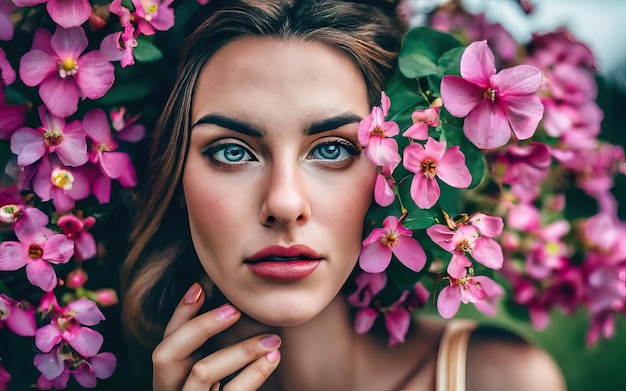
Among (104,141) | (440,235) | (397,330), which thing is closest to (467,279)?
(440,235)

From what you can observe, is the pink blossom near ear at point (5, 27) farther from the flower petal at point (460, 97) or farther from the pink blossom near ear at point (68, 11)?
the flower petal at point (460, 97)

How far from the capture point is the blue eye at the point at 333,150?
98 cm

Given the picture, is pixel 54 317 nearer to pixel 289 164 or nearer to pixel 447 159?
pixel 289 164

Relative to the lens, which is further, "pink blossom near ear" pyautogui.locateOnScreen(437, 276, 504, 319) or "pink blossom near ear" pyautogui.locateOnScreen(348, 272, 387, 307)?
"pink blossom near ear" pyautogui.locateOnScreen(348, 272, 387, 307)

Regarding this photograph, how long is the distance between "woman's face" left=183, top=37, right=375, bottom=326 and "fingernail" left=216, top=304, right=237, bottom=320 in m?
0.04

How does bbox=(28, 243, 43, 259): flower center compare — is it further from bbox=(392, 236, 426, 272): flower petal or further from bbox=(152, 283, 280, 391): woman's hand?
bbox=(392, 236, 426, 272): flower petal

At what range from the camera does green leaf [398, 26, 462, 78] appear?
3.35 ft

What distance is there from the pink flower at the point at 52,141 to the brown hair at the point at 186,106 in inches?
5.6

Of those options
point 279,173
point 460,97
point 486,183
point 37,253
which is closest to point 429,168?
point 460,97

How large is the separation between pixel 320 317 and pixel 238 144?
0.36 m

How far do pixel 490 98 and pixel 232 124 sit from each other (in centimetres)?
38

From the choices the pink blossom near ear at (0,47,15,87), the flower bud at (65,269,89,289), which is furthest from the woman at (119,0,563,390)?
the pink blossom near ear at (0,47,15,87)

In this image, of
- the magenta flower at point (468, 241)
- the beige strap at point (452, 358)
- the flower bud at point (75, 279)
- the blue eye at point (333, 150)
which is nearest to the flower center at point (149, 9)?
the blue eye at point (333, 150)

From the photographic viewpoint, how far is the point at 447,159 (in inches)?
35.9
